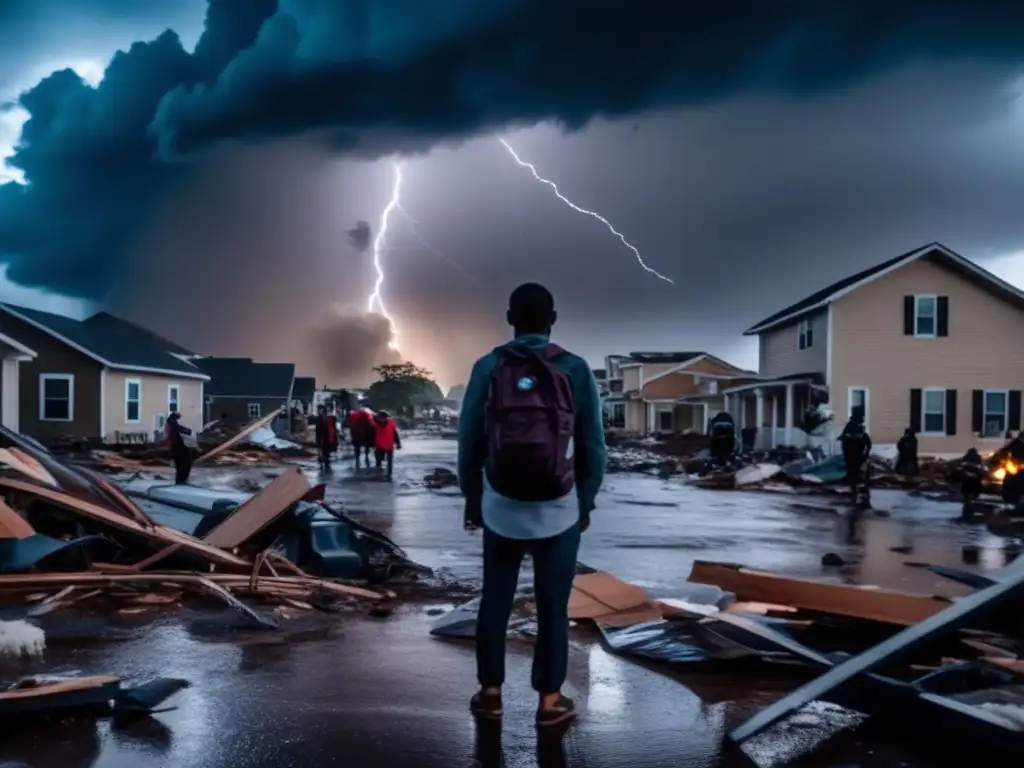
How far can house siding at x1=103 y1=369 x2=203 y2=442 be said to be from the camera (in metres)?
33.8

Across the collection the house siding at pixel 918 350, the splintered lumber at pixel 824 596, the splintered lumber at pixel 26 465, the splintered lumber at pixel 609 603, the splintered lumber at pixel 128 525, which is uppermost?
the house siding at pixel 918 350

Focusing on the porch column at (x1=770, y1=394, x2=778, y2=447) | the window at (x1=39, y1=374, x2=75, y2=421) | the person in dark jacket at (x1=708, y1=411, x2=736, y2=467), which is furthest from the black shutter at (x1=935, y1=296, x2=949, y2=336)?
the window at (x1=39, y1=374, x2=75, y2=421)

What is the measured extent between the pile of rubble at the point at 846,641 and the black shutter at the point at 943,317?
28.9m

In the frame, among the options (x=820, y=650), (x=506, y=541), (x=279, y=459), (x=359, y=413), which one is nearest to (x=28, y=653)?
(x=506, y=541)

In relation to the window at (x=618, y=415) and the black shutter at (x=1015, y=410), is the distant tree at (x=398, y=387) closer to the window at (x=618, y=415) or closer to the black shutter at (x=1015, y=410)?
the window at (x=618, y=415)

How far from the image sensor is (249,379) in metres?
70.6

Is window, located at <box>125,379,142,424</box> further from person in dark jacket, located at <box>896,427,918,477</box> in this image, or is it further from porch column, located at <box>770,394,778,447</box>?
person in dark jacket, located at <box>896,427,918,477</box>

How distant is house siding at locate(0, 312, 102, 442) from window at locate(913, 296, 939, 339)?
94.5ft

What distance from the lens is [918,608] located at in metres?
5.54

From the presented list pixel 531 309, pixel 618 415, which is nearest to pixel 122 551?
pixel 531 309

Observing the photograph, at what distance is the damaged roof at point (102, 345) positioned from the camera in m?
32.5

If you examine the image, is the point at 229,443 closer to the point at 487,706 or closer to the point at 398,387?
the point at 487,706

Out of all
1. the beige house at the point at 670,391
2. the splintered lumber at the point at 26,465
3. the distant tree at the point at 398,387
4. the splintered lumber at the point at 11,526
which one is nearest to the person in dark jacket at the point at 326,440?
the splintered lumber at the point at 26,465

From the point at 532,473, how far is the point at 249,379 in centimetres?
6979
